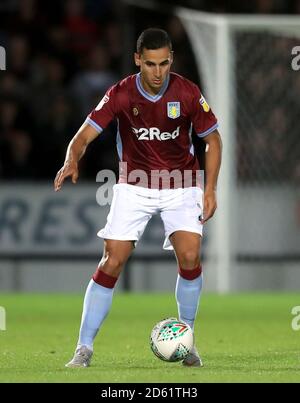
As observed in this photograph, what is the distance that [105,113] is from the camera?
25.2 feet

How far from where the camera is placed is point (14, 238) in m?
14.6

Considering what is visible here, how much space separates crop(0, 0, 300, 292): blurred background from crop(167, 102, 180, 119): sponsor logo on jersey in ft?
20.7

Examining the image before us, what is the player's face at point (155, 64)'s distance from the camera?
7441 mm

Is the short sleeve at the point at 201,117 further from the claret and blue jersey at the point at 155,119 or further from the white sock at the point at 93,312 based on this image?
the white sock at the point at 93,312

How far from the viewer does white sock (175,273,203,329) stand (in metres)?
7.83

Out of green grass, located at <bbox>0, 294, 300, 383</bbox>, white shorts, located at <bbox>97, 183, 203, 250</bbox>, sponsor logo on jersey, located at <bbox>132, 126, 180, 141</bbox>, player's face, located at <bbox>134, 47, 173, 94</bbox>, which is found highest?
player's face, located at <bbox>134, 47, 173, 94</bbox>

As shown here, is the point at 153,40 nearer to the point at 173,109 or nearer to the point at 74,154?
the point at 173,109

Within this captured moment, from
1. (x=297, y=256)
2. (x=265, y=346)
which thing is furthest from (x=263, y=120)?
(x=265, y=346)

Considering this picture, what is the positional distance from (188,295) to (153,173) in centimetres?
75

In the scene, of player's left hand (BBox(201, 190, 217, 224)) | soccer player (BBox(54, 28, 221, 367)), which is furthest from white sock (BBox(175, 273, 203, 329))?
player's left hand (BBox(201, 190, 217, 224))

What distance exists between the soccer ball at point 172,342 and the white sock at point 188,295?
275mm

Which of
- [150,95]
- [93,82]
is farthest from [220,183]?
[150,95]

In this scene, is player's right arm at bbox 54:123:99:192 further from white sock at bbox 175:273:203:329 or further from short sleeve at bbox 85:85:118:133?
white sock at bbox 175:273:203:329

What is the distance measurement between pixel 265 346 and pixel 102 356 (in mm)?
1302
